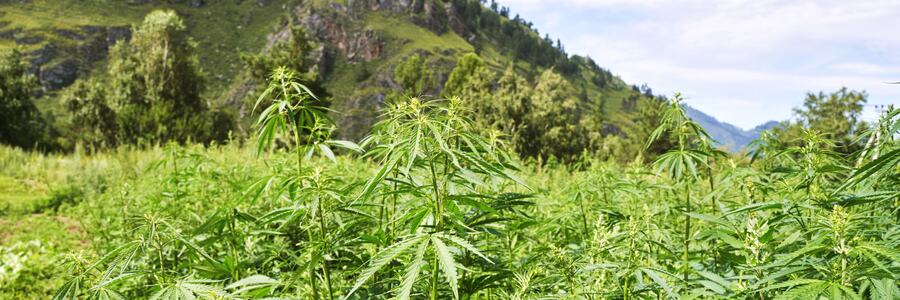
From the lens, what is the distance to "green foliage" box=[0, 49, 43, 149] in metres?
25.4

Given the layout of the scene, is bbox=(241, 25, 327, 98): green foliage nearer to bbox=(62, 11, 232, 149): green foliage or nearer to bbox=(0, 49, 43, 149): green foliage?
bbox=(62, 11, 232, 149): green foliage

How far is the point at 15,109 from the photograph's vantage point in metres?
27.8

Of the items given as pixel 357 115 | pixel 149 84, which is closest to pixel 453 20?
pixel 357 115

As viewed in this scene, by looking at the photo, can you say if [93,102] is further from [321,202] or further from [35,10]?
[35,10]

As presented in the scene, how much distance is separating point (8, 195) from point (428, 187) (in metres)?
10.9

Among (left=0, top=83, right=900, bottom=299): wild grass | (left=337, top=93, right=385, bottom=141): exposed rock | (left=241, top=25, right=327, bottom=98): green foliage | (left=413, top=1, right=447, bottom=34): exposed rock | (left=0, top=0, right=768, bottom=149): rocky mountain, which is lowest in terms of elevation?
(left=337, top=93, right=385, bottom=141): exposed rock

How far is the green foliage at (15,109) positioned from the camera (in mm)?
25392

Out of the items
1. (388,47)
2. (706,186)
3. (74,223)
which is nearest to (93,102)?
(74,223)

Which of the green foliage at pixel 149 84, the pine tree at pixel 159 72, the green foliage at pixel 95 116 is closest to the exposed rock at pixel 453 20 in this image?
the pine tree at pixel 159 72

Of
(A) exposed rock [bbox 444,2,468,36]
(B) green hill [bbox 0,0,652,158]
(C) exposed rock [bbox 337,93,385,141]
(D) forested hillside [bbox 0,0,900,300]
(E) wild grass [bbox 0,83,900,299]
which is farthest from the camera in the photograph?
(A) exposed rock [bbox 444,2,468,36]

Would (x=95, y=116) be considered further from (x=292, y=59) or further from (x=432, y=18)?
(x=432, y=18)

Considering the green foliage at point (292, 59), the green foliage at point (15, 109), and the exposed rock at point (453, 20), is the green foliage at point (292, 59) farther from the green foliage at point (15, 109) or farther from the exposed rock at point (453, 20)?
the exposed rock at point (453, 20)

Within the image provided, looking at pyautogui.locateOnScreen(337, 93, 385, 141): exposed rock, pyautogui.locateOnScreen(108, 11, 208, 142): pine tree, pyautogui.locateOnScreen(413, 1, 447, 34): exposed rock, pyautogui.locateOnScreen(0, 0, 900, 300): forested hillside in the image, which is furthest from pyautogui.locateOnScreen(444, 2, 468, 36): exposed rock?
pyautogui.locateOnScreen(108, 11, 208, 142): pine tree

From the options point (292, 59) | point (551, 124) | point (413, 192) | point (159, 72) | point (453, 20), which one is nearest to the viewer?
point (413, 192)
